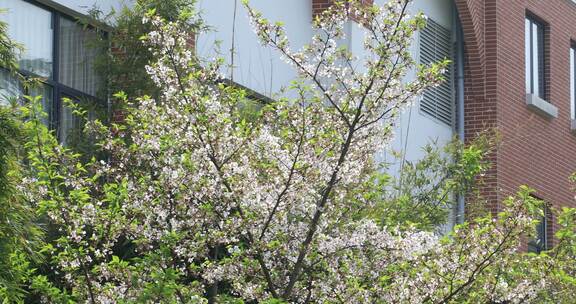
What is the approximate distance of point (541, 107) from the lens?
23.9 m

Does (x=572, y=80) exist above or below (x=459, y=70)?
above

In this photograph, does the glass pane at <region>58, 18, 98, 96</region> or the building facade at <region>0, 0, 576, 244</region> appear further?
the building facade at <region>0, 0, 576, 244</region>

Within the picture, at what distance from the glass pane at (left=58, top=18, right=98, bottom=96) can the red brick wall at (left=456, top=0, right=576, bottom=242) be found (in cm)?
845

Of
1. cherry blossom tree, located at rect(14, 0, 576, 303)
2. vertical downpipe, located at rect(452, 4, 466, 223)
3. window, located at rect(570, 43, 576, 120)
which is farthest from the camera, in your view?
window, located at rect(570, 43, 576, 120)

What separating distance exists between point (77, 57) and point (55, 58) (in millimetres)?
398

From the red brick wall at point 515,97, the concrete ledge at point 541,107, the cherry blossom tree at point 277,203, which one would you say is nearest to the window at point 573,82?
the red brick wall at point 515,97

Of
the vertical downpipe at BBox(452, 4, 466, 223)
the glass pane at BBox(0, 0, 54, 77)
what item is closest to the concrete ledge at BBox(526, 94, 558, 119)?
the vertical downpipe at BBox(452, 4, 466, 223)

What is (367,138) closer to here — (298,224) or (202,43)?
(298,224)

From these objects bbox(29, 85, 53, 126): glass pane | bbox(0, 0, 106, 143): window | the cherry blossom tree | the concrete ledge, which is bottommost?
the cherry blossom tree

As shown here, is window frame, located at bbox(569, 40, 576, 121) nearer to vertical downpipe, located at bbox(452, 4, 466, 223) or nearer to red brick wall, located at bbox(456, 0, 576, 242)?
red brick wall, located at bbox(456, 0, 576, 242)

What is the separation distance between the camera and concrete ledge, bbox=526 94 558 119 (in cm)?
2367

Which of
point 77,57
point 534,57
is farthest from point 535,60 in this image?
point 77,57

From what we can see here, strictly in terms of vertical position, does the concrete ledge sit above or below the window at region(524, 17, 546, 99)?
below

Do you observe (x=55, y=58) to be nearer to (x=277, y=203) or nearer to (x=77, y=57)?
(x=77, y=57)
